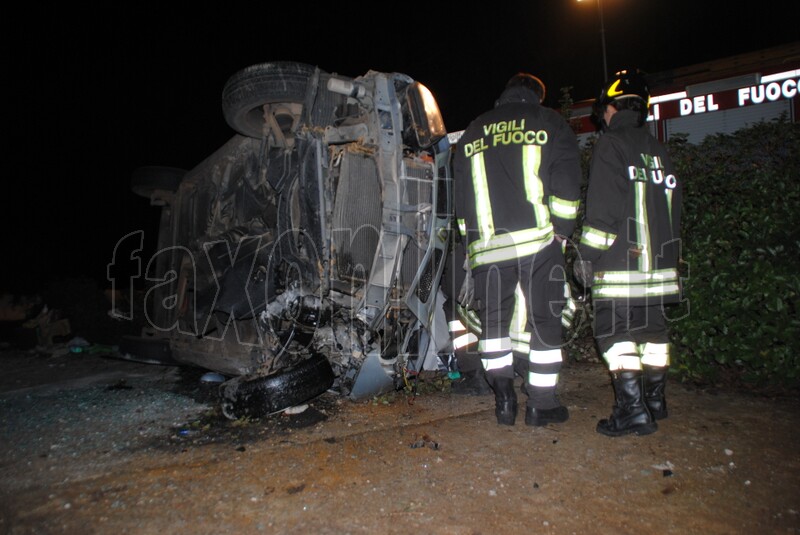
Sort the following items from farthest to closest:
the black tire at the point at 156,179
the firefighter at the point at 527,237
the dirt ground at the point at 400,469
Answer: the black tire at the point at 156,179, the firefighter at the point at 527,237, the dirt ground at the point at 400,469

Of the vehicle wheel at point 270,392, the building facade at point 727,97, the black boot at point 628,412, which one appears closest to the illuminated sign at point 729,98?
the building facade at point 727,97

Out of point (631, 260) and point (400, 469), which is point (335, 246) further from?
point (631, 260)

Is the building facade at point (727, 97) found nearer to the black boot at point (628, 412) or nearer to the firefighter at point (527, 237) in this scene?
the firefighter at point (527, 237)

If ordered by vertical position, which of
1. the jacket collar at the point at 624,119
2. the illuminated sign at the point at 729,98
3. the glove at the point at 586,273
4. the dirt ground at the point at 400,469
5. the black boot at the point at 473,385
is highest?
the illuminated sign at the point at 729,98

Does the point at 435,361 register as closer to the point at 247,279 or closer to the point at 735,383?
the point at 247,279

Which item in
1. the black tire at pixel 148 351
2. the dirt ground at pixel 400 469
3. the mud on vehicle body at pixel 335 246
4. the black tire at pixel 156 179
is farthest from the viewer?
the black tire at pixel 156 179

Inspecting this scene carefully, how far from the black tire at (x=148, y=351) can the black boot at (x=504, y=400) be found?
2.78m

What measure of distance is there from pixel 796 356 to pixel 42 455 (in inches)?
153

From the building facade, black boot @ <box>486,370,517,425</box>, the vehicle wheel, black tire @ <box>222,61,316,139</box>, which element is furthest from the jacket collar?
the building facade

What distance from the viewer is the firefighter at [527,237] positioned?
2646 mm

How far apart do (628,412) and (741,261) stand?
117 centimetres

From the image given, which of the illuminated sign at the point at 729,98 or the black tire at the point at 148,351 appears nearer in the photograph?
the black tire at the point at 148,351

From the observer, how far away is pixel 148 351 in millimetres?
4324

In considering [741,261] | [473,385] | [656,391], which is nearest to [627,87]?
[741,261]
